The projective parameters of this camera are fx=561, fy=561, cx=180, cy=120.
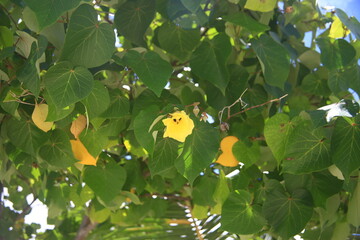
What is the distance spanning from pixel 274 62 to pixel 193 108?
0.63 feet

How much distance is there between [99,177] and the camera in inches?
49.3

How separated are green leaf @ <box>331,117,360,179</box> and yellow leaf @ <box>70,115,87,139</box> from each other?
1.62 feet

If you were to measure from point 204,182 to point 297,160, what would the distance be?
1.27ft

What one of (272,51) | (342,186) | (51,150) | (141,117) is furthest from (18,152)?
(342,186)

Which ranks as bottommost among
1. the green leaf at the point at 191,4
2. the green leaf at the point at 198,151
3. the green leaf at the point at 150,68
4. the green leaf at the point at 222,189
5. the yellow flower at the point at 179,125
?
the green leaf at the point at 222,189

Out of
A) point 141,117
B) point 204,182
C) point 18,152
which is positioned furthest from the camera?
point 204,182

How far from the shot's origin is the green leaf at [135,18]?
1.13 m

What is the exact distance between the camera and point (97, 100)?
1025 mm

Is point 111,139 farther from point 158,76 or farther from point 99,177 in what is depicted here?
point 158,76

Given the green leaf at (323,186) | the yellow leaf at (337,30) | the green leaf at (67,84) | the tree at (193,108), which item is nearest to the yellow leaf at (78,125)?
the tree at (193,108)

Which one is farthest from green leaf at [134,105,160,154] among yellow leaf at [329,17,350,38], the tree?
yellow leaf at [329,17,350,38]

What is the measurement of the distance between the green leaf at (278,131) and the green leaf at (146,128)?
0.73ft

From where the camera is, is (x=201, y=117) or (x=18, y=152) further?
(x=18, y=152)

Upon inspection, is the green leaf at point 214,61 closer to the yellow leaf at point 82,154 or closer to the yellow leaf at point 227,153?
the yellow leaf at point 227,153
